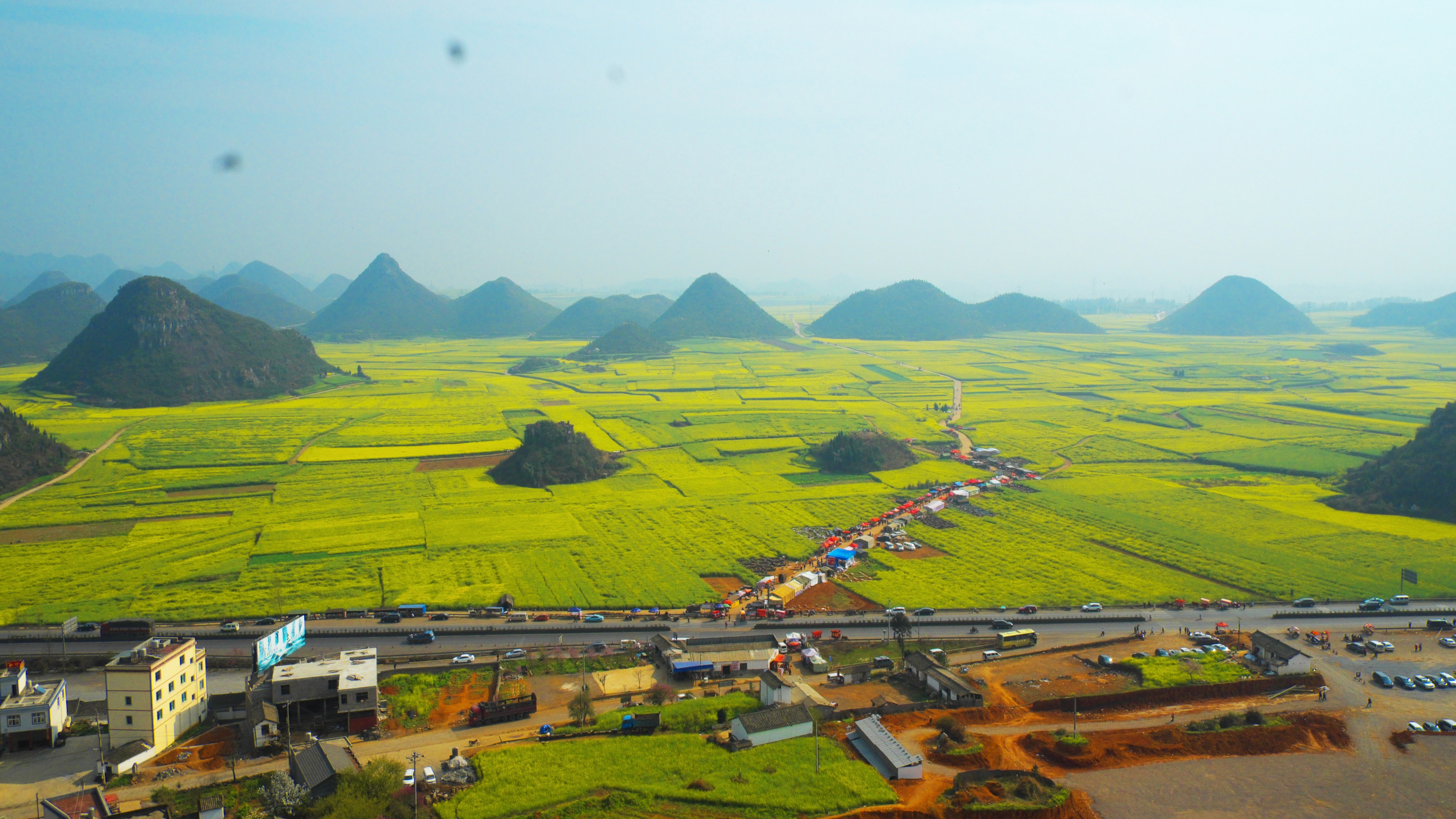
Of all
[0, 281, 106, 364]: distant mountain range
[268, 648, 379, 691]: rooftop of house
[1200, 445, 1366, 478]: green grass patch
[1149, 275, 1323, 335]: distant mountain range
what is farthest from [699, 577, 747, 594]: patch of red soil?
[1149, 275, 1323, 335]: distant mountain range

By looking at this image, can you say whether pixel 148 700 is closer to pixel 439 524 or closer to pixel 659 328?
pixel 439 524

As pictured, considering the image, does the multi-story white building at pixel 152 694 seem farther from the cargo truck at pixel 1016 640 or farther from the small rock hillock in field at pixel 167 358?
the small rock hillock in field at pixel 167 358

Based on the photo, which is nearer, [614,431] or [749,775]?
[749,775]

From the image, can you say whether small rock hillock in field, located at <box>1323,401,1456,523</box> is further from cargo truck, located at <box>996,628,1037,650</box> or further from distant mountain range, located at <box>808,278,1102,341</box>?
distant mountain range, located at <box>808,278,1102,341</box>

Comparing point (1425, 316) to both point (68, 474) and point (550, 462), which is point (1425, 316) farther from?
point (68, 474)

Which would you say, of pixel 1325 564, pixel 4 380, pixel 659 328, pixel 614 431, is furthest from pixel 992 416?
pixel 4 380

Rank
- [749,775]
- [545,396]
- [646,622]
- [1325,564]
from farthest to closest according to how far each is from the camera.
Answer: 1. [545,396]
2. [1325,564]
3. [646,622]
4. [749,775]
